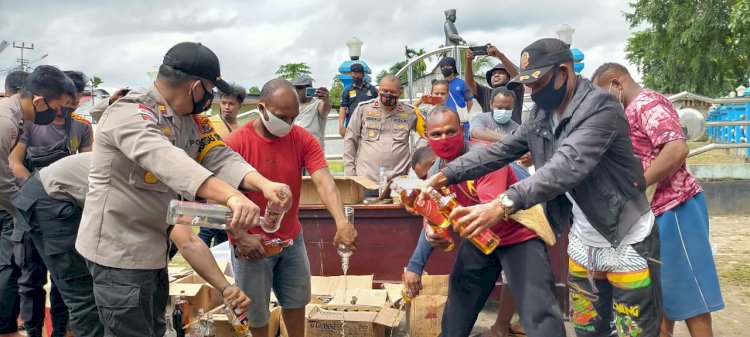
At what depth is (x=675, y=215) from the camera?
140 inches

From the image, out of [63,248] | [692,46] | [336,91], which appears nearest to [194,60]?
[63,248]

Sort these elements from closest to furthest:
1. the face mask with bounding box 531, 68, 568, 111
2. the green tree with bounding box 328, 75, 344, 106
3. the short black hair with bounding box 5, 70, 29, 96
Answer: the face mask with bounding box 531, 68, 568, 111, the short black hair with bounding box 5, 70, 29, 96, the green tree with bounding box 328, 75, 344, 106

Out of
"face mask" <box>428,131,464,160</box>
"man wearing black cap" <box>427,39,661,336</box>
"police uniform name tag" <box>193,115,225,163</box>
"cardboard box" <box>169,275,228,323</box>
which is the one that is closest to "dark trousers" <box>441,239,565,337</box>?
"man wearing black cap" <box>427,39,661,336</box>

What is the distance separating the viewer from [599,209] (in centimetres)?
282

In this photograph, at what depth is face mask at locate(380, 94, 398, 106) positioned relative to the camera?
6043mm

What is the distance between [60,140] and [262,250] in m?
2.52

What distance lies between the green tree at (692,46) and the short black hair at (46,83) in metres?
20.4

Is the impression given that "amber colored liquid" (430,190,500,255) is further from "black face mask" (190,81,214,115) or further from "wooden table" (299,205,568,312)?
"wooden table" (299,205,568,312)

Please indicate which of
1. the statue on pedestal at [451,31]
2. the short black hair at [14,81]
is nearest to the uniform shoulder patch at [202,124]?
Answer: the short black hair at [14,81]

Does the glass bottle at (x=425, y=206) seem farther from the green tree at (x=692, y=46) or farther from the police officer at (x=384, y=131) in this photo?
the green tree at (x=692, y=46)

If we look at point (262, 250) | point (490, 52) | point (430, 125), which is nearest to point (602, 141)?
point (430, 125)

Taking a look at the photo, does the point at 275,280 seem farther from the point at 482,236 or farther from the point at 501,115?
the point at 501,115

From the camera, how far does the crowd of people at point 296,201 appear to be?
261cm

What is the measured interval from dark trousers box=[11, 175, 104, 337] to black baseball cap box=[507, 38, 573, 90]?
255cm
